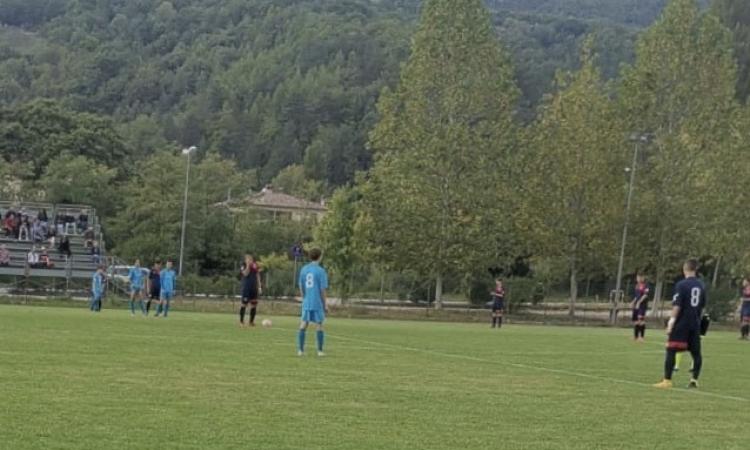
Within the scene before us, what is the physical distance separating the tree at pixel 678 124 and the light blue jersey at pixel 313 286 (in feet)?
140

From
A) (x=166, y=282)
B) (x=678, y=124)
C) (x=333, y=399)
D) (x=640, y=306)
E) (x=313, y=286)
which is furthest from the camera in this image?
(x=678, y=124)

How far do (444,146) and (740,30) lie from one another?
5588cm

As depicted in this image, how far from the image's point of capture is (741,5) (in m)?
105

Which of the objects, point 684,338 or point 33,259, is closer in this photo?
point 684,338

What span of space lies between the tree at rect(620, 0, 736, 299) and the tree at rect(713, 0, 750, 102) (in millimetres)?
30345

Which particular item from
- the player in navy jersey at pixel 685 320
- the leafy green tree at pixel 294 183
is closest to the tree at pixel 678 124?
the player in navy jersey at pixel 685 320

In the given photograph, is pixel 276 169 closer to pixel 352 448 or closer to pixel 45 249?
pixel 45 249

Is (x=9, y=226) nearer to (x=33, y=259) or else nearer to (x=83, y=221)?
(x=83, y=221)

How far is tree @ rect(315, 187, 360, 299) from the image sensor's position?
221ft

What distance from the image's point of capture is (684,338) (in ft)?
53.2

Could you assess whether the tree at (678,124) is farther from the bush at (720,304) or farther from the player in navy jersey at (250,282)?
the player in navy jersey at (250,282)

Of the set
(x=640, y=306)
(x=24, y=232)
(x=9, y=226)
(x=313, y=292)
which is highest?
(x=9, y=226)

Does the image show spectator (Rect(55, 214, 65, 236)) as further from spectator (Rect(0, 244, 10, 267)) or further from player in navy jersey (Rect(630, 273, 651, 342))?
player in navy jersey (Rect(630, 273, 651, 342))

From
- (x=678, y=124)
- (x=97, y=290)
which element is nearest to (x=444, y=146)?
(x=678, y=124)
